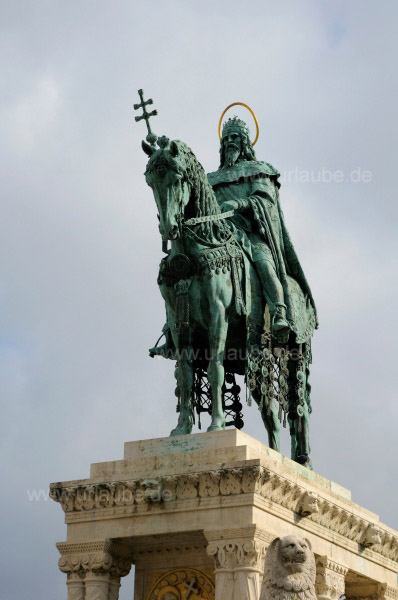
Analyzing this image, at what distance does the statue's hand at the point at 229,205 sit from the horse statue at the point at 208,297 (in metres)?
A: 0.24

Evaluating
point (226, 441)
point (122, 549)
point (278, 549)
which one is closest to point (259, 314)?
point (226, 441)

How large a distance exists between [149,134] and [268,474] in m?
6.88

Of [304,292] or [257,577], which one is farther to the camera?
[304,292]

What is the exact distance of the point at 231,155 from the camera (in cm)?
2948

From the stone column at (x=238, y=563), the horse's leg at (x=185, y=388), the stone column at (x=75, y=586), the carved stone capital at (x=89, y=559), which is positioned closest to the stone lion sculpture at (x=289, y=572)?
the stone column at (x=238, y=563)

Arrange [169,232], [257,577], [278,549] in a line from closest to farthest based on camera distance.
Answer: [278,549]
[257,577]
[169,232]

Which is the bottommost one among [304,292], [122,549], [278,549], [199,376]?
[278,549]

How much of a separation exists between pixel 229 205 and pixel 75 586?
799 centimetres

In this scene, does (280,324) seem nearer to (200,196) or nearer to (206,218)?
(206,218)

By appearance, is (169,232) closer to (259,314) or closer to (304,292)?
(259,314)

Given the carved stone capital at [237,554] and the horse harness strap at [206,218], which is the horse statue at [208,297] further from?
the carved stone capital at [237,554]

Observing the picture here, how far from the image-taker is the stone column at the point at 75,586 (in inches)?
1005

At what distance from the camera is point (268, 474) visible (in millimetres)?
24562

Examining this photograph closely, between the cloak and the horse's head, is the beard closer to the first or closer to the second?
the cloak
